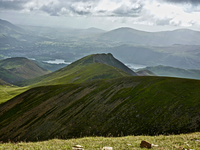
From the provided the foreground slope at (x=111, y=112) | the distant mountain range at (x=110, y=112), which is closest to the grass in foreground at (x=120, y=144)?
the foreground slope at (x=111, y=112)

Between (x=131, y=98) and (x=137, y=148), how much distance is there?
4913 cm

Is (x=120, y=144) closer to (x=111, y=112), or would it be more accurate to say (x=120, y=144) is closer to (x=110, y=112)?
(x=111, y=112)

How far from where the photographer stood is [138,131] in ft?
141

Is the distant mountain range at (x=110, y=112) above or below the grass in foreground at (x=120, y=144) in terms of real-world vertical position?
below

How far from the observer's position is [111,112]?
59.4 meters

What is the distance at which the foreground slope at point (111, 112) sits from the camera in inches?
1738

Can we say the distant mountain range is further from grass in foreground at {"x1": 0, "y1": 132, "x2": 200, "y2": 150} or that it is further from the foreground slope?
grass in foreground at {"x1": 0, "y1": 132, "x2": 200, "y2": 150}

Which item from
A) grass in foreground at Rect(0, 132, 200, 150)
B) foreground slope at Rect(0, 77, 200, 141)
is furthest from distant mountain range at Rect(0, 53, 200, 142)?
grass in foreground at Rect(0, 132, 200, 150)

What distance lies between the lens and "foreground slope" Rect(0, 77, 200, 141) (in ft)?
145

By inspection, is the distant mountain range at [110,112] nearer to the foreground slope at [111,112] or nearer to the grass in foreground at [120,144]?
the foreground slope at [111,112]

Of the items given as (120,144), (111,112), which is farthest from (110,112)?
(120,144)

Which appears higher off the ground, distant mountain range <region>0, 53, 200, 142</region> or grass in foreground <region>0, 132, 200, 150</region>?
grass in foreground <region>0, 132, 200, 150</region>

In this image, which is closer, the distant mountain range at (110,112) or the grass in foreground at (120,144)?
the grass in foreground at (120,144)

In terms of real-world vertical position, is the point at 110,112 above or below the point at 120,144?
below
